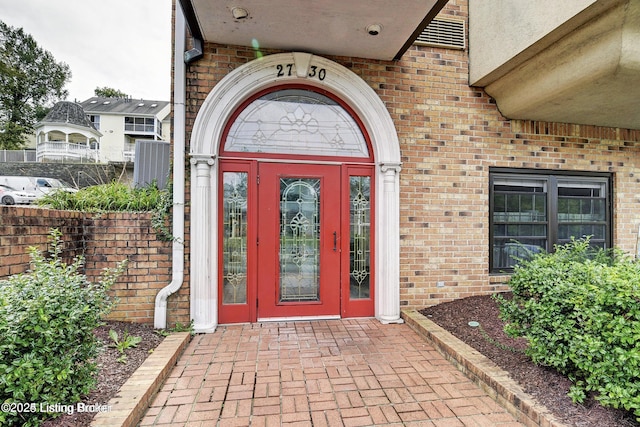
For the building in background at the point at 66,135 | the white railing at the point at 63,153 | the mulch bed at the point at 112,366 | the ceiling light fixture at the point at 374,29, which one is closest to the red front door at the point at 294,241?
the mulch bed at the point at 112,366

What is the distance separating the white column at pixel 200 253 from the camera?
11.8ft

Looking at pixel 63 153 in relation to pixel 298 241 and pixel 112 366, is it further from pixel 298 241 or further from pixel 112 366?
pixel 112 366

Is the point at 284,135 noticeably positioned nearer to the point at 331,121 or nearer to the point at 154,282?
the point at 331,121

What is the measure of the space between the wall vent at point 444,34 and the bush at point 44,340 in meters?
4.66

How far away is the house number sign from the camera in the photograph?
12.6ft

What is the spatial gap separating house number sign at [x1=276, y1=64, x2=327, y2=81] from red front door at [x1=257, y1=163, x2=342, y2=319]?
1101mm

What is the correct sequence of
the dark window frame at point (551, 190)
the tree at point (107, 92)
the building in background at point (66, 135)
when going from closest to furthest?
the dark window frame at point (551, 190)
the building in background at point (66, 135)
the tree at point (107, 92)

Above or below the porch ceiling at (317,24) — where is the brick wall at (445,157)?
below

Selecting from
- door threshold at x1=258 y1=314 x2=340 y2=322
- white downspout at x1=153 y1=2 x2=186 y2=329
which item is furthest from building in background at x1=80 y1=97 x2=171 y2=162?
door threshold at x1=258 y1=314 x2=340 y2=322

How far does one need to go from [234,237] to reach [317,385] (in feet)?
6.67

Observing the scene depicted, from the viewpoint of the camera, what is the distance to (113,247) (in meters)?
3.53

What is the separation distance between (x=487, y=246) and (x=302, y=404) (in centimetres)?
343

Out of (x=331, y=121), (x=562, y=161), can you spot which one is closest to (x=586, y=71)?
(x=562, y=161)

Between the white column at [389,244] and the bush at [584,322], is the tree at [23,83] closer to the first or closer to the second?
the white column at [389,244]
